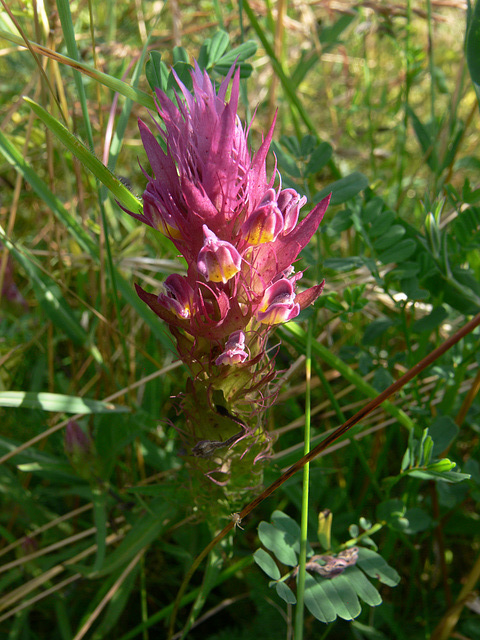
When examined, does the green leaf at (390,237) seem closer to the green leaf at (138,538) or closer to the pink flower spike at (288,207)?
the pink flower spike at (288,207)

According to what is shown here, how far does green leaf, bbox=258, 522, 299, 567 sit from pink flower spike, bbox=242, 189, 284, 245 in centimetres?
63

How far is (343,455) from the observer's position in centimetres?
180

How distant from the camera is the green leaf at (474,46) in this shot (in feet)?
3.98

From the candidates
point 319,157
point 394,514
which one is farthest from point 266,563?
point 319,157

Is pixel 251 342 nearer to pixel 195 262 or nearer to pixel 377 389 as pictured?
pixel 195 262

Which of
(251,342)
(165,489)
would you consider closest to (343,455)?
(165,489)

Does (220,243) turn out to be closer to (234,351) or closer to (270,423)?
(234,351)

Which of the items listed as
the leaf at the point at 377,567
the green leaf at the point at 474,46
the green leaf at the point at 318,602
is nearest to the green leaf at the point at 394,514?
the leaf at the point at 377,567

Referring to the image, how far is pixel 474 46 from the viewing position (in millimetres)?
1222

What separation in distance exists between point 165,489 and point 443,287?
0.95 m

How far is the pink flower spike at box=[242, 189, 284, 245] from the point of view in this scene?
0.84m

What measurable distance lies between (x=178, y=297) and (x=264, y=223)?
0.68ft

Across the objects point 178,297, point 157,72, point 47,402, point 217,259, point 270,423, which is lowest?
point 270,423

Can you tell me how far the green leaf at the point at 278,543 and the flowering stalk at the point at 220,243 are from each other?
22 centimetres
